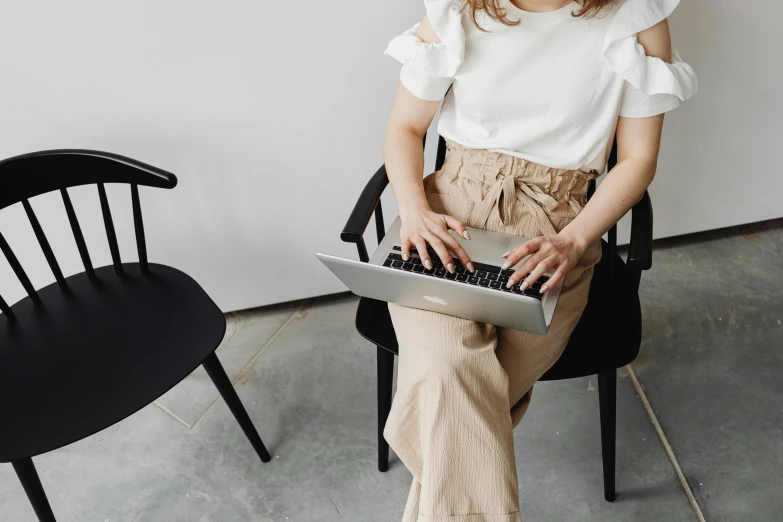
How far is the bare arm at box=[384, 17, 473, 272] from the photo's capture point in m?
1.14

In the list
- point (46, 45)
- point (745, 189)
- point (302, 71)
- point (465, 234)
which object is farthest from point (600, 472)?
point (46, 45)

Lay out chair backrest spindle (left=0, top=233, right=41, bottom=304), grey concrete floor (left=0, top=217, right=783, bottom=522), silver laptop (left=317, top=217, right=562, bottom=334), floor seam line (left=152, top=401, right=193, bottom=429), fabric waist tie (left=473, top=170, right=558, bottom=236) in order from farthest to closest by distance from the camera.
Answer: floor seam line (left=152, top=401, right=193, bottom=429) < grey concrete floor (left=0, top=217, right=783, bottom=522) < chair backrest spindle (left=0, top=233, right=41, bottom=304) < fabric waist tie (left=473, top=170, right=558, bottom=236) < silver laptop (left=317, top=217, right=562, bottom=334)

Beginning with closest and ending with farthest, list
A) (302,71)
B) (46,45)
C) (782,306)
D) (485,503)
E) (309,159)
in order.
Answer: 1. (485,503)
2. (46,45)
3. (302,71)
4. (309,159)
5. (782,306)

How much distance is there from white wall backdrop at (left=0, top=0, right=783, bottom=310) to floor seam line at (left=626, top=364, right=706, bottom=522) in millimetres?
575

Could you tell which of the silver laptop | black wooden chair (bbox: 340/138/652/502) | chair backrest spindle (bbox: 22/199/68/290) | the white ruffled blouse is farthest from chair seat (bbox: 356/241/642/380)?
chair backrest spindle (bbox: 22/199/68/290)

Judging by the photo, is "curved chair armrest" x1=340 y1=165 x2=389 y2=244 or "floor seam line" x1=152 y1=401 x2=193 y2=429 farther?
"floor seam line" x1=152 y1=401 x2=193 y2=429

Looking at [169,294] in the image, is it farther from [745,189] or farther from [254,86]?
[745,189]

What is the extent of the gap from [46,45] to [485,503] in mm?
1282

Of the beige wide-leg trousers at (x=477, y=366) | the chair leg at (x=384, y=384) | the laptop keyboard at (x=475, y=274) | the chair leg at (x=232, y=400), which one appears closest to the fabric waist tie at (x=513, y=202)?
the beige wide-leg trousers at (x=477, y=366)

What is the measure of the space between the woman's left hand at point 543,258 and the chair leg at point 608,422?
10.7 inches

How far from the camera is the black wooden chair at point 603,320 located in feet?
3.75

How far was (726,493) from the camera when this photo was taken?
1452mm

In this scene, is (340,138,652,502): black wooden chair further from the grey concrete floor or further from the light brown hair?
the light brown hair

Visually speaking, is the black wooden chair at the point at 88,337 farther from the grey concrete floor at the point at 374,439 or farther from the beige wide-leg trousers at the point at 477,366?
the beige wide-leg trousers at the point at 477,366
